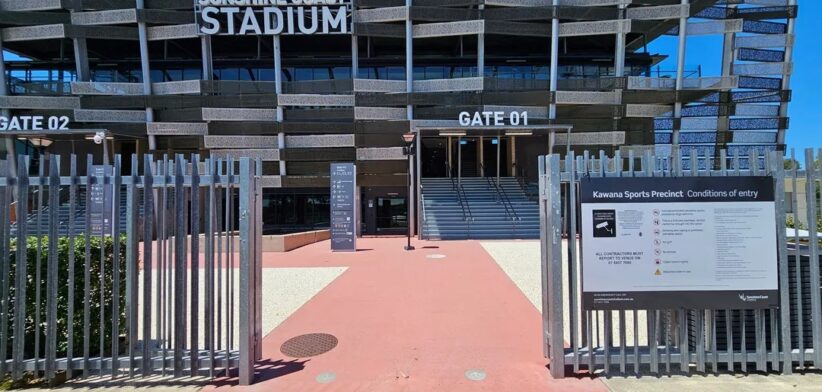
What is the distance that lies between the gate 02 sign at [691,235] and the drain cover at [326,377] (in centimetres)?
267

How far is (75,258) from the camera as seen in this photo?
14.2ft

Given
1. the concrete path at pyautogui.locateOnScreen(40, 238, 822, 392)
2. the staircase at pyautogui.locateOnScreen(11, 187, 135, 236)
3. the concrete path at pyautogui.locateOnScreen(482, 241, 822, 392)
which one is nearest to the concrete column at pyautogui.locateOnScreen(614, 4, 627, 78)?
the concrete path at pyautogui.locateOnScreen(40, 238, 822, 392)

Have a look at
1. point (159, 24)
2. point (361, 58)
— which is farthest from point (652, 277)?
point (159, 24)

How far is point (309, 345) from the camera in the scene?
5289 mm

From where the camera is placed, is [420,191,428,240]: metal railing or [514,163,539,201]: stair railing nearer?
[420,191,428,240]: metal railing

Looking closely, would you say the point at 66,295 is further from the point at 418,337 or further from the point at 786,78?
the point at 786,78

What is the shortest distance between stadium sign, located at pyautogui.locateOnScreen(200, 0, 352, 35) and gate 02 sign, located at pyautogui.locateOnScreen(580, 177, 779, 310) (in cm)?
2296

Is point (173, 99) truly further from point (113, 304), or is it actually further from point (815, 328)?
point (815, 328)

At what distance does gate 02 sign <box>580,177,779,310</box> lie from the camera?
13.5 ft

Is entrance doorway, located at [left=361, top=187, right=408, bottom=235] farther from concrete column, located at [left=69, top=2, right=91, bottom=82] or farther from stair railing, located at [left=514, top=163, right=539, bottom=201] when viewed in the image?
concrete column, located at [left=69, top=2, right=91, bottom=82]

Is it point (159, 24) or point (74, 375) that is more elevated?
point (159, 24)

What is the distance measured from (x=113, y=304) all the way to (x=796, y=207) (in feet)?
22.2

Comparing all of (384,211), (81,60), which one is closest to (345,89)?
(384,211)

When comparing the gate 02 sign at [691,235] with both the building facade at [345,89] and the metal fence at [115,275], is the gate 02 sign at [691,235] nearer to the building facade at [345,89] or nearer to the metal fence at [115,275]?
the metal fence at [115,275]
